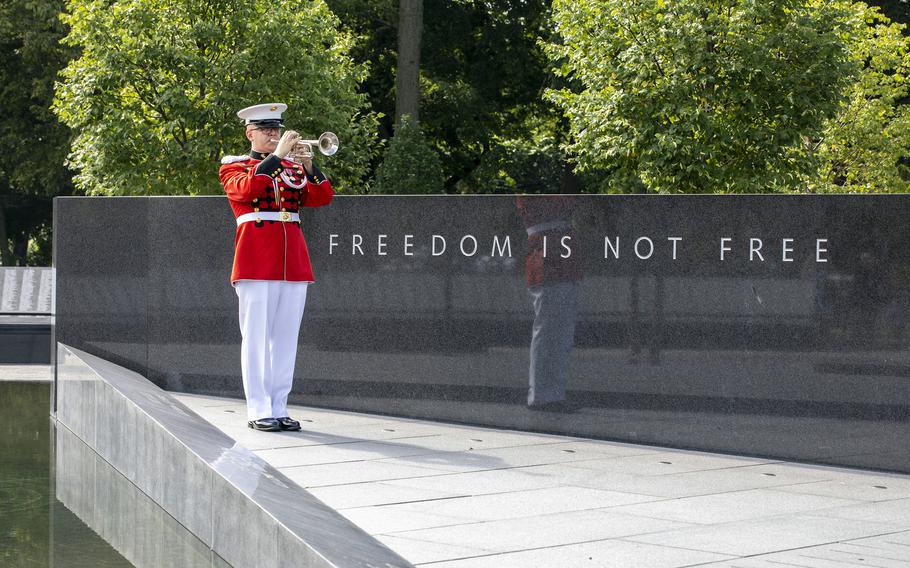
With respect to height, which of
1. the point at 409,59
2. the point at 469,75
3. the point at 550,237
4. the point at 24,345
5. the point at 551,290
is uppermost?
the point at 469,75

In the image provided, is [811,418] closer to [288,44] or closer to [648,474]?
[648,474]

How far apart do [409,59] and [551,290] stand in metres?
21.3

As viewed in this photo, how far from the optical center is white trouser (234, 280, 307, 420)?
7.55 meters

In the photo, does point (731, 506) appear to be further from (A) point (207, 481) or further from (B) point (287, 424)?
(B) point (287, 424)

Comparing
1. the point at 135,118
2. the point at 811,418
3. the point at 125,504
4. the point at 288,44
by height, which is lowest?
the point at 125,504

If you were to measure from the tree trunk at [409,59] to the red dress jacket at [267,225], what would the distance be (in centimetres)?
2110

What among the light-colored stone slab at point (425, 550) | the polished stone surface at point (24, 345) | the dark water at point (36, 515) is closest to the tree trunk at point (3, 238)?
the polished stone surface at point (24, 345)

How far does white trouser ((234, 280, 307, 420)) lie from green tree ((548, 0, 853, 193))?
36.1 ft

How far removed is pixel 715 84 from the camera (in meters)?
18.2

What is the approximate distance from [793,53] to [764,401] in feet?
39.0

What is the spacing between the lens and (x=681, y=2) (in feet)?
58.5

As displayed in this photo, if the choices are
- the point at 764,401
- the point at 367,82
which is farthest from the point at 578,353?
the point at 367,82

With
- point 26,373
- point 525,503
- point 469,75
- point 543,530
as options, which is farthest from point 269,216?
point 469,75

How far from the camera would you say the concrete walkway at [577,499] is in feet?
16.0
